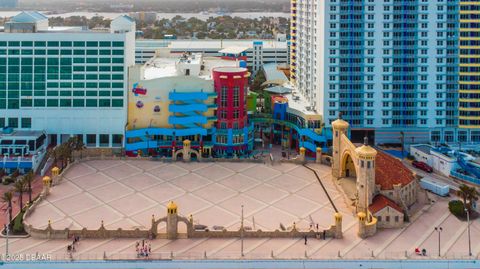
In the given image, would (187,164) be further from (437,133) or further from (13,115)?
(437,133)

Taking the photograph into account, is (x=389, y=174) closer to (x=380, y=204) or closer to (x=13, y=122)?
(x=380, y=204)

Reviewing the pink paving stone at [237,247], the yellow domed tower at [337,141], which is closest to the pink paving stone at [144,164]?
the yellow domed tower at [337,141]

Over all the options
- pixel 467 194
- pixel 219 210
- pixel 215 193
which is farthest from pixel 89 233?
pixel 467 194

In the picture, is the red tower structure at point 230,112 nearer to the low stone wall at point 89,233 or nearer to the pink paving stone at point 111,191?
the pink paving stone at point 111,191

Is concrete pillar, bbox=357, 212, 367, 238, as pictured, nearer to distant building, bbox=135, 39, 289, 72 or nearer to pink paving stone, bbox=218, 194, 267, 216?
pink paving stone, bbox=218, 194, 267, 216

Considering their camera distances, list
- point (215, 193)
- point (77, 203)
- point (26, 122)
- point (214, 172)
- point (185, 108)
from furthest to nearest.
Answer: point (185, 108), point (26, 122), point (214, 172), point (215, 193), point (77, 203)

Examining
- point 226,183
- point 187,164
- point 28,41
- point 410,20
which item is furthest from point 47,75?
point 410,20
